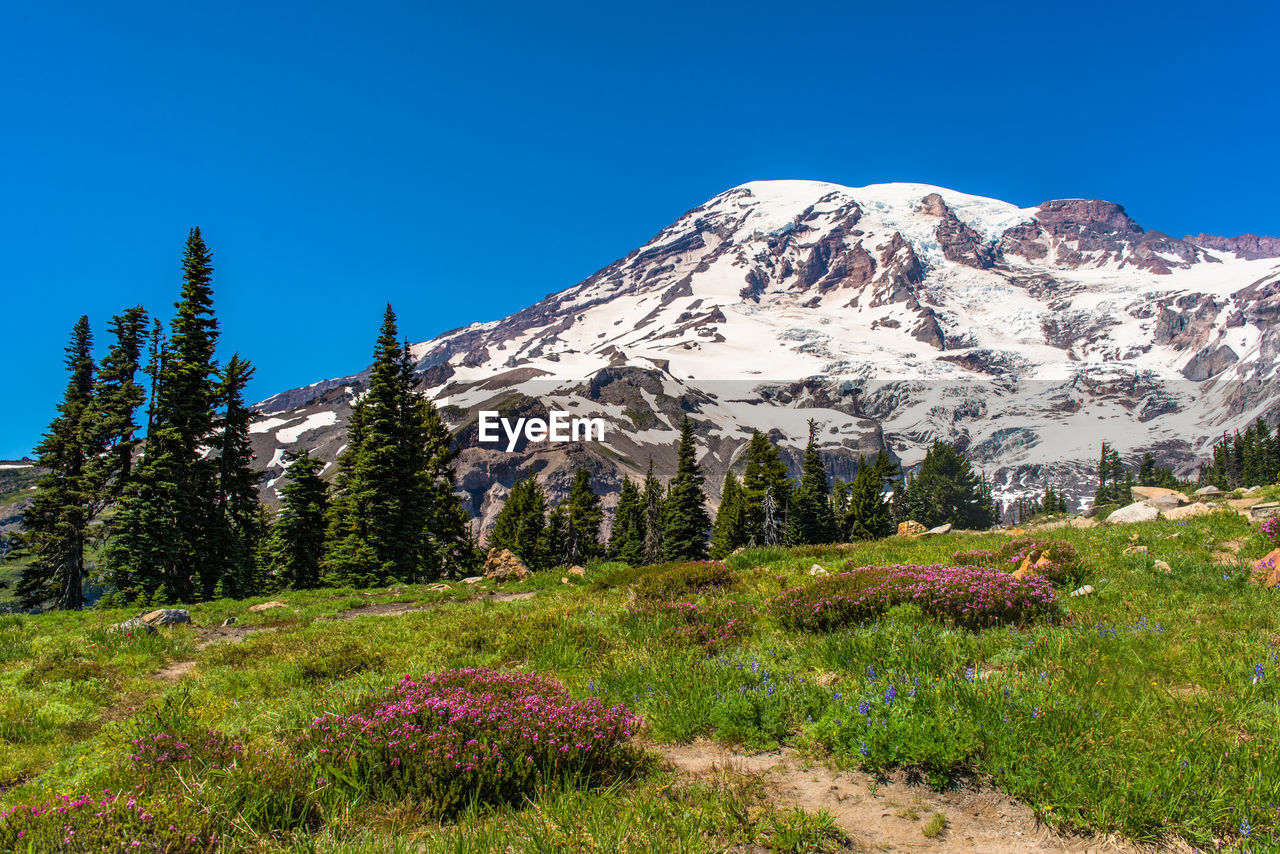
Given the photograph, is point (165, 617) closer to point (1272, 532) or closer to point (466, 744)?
point (466, 744)

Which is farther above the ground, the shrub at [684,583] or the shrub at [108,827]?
the shrub at [108,827]

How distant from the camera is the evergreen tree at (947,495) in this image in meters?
128

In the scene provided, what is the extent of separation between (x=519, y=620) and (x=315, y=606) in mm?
11615

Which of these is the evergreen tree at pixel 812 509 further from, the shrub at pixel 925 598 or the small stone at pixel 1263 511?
the shrub at pixel 925 598

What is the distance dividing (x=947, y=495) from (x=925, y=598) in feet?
474

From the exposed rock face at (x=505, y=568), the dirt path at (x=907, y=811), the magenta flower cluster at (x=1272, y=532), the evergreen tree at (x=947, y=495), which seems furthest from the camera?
the evergreen tree at (x=947, y=495)

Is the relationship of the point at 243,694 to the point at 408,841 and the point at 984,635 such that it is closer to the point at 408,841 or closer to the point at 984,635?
the point at 408,841

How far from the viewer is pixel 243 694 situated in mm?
8305

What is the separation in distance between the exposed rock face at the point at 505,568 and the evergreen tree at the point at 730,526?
123ft

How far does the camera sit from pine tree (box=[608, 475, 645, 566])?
7619cm

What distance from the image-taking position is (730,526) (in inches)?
2933

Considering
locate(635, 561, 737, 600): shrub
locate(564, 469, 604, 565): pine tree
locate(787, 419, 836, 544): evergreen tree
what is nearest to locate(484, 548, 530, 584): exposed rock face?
locate(635, 561, 737, 600): shrub

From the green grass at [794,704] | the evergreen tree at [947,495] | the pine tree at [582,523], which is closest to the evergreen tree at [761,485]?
the pine tree at [582,523]

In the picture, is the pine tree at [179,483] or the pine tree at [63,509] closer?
the pine tree at [179,483]
